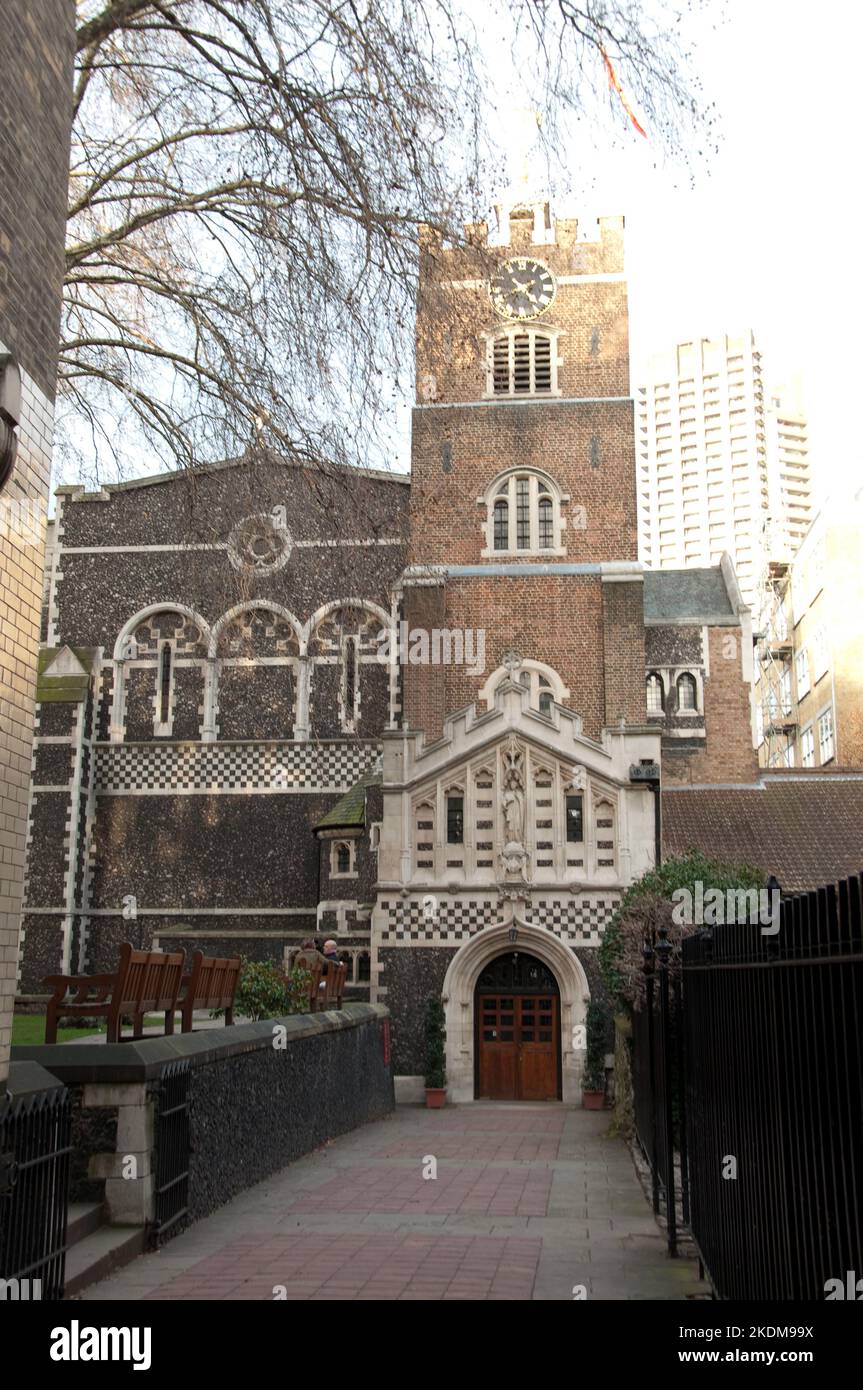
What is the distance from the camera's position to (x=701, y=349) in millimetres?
140000

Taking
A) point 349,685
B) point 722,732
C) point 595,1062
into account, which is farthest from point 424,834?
point 722,732

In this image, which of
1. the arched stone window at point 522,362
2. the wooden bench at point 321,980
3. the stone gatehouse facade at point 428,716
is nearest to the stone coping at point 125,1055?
the wooden bench at point 321,980

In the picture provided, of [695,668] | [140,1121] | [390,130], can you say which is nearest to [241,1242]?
[140,1121]

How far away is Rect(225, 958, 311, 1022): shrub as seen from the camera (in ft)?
53.2

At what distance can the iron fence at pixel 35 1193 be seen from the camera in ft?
20.1

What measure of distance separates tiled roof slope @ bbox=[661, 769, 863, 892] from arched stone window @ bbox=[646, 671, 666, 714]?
18.0 ft

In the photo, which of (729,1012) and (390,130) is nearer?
(729,1012)

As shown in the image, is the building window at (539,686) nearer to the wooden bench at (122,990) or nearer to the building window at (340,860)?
the building window at (340,860)

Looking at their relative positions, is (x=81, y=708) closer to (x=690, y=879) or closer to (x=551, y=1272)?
(x=690, y=879)

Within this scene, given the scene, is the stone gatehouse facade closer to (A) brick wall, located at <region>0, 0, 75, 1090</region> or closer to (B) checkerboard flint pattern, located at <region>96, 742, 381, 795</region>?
(B) checkerboard flint pattern, located at <region>96, 742, 381, 795</region>

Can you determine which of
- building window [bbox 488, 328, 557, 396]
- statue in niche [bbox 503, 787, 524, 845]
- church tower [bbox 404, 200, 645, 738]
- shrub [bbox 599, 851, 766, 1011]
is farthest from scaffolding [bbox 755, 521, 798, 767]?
shrub [bbox 599, 851, 766, 1011]

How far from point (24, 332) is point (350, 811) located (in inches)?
941

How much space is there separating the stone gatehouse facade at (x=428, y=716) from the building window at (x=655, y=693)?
0.60 ft
